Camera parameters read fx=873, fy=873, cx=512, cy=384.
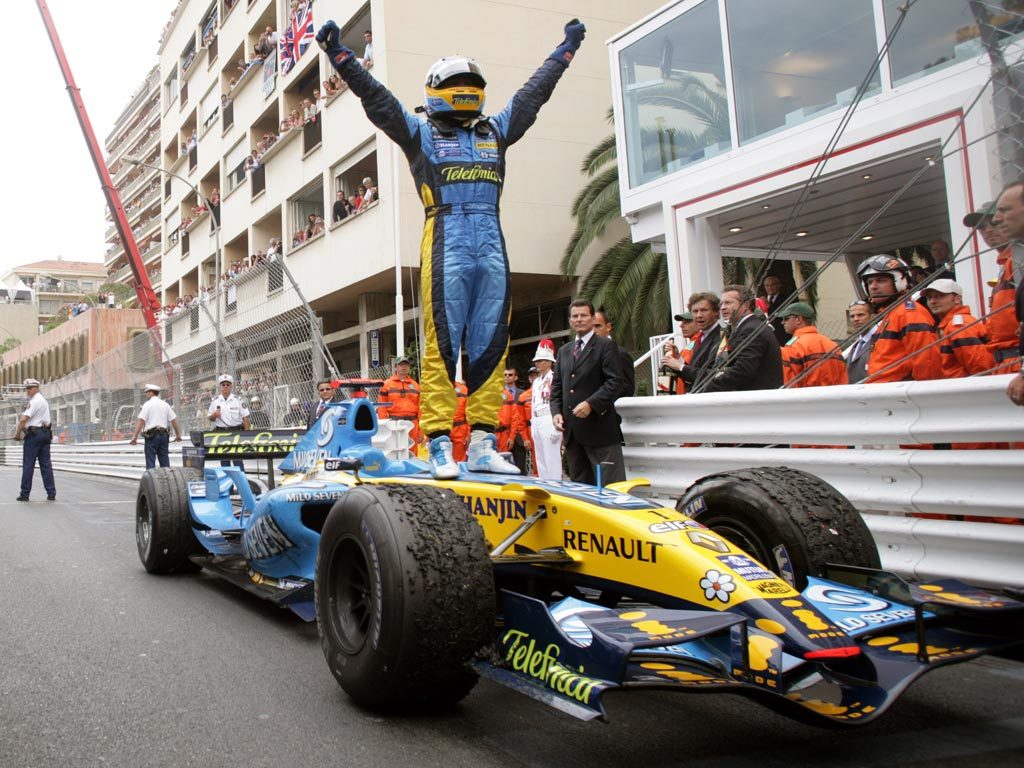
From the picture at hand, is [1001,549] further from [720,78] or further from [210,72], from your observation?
[210,72]

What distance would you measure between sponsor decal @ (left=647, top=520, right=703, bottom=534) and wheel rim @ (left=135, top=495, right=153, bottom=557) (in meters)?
4.01

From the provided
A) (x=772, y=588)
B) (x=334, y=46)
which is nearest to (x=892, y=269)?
(x=772, y=588)

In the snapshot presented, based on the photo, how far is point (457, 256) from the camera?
414 centimetres

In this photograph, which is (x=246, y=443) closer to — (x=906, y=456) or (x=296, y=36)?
(x=906, y=456)

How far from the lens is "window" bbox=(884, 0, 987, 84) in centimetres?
727

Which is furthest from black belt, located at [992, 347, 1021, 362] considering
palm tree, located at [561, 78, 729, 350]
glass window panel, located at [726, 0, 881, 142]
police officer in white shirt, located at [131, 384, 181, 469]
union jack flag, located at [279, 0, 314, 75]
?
union jack flag, located at [279, 0, 314, 75]

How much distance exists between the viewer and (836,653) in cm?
214

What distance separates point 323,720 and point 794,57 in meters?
8.28

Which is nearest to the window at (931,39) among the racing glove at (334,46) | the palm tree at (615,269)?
the racing glove at (334,46)

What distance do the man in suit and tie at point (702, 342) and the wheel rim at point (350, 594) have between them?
128 inches

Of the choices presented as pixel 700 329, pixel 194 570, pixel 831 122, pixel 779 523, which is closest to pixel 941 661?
pixel 779 523

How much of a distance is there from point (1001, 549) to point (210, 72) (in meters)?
33.2

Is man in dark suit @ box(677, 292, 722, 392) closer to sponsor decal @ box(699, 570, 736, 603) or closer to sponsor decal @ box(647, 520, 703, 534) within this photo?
sponsor decal @ box(647, 520, 703, 534)

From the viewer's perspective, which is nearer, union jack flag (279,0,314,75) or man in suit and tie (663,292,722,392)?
man in suit and tie (663,292,722,392)
